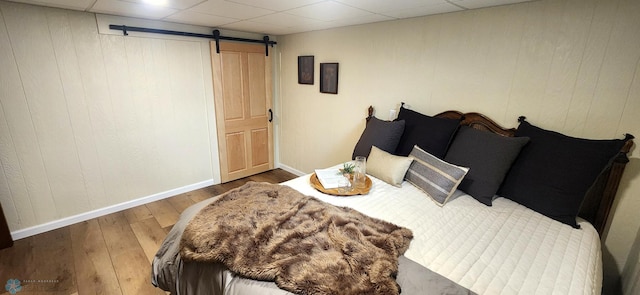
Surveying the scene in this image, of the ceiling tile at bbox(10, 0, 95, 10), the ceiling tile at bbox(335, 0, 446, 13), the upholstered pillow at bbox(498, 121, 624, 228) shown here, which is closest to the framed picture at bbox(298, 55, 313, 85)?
the ceiling tile at bbox(335, 0, 446, 13)

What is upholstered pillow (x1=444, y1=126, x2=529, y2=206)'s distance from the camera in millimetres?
1822

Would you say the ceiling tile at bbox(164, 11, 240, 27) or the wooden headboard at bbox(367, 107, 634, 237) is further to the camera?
the ceiling tile at bbox(164, 11, 240, 27)

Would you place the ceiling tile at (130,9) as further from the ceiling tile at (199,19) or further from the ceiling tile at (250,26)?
the ceiling tile at (250,26)

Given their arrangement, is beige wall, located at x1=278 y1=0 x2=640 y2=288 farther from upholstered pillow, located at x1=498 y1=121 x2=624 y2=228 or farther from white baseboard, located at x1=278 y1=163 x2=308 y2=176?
white baseboard, located at x1=278 y1=163 x2=308 y2=176

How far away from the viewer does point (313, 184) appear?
207 cm

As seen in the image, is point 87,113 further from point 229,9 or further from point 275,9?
point 275,9

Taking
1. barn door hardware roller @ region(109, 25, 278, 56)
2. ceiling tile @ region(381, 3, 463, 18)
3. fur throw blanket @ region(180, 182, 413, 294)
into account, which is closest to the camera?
fur throw blanket @ region(180, 182, 413, 294)

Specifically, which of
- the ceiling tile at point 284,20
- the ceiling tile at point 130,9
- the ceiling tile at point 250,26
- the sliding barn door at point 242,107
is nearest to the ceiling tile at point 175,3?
the ceiling tile at point 130,9

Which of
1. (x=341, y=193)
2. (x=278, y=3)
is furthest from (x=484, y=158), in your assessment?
(x=278, y=3)

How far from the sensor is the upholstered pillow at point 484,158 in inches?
71.7

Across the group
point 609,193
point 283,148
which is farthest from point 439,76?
point 283,148

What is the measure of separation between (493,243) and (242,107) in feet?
10.4

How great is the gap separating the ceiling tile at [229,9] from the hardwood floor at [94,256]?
2044 millimetres

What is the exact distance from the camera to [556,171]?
1670 millimetres
